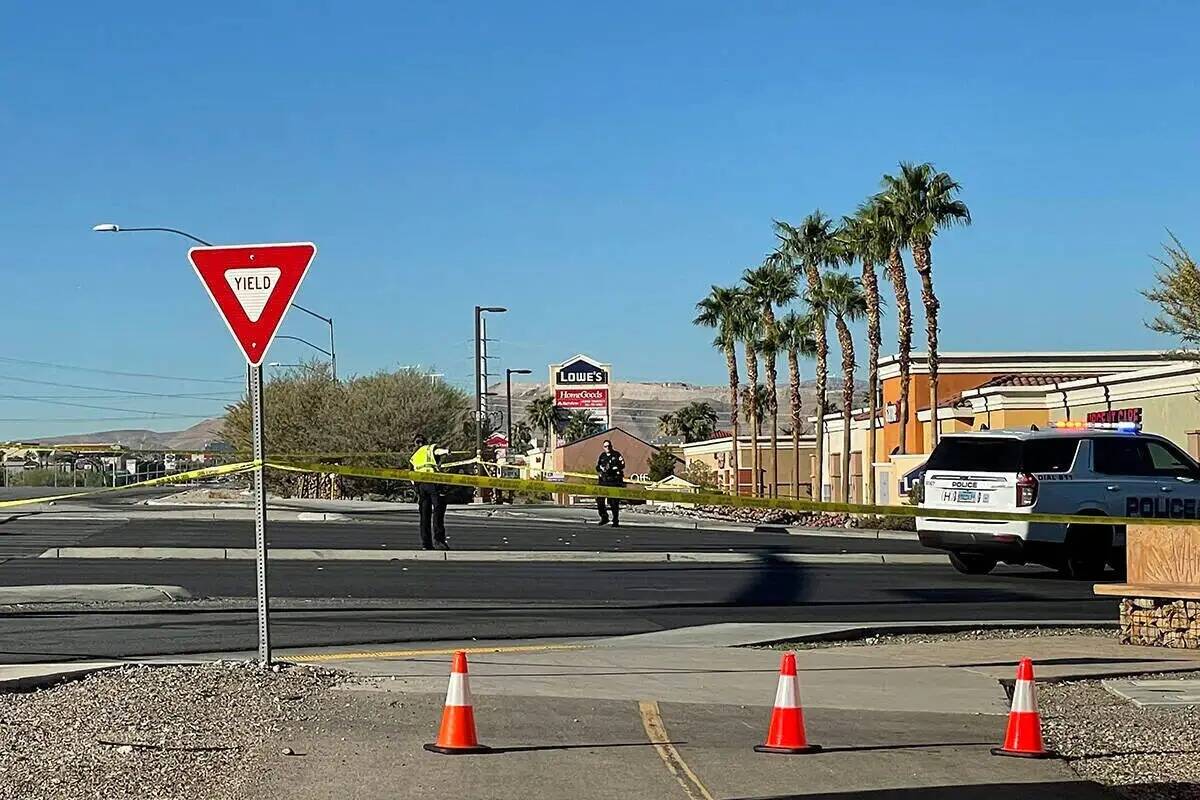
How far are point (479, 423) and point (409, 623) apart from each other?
4387 cm

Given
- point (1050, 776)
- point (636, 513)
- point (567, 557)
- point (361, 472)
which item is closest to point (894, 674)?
point (1050, 776)

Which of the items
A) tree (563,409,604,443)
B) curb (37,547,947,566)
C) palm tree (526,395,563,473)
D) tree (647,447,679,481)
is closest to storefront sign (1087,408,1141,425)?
curb (37,547,947,566)

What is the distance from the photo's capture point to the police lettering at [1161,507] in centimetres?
2164

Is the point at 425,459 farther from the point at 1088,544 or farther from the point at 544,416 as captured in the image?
the point at 544,416

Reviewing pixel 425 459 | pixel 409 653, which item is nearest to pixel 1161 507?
pixel 425 459

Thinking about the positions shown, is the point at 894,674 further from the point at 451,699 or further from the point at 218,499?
the point at 218,499

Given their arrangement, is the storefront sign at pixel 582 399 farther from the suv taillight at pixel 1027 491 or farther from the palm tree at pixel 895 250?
the suv taillight at pixel 1027 491

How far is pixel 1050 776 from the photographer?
8.64 meters

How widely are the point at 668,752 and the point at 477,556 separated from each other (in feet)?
47.6

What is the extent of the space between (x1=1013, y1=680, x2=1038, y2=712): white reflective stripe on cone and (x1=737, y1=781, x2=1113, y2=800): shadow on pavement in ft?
2.04

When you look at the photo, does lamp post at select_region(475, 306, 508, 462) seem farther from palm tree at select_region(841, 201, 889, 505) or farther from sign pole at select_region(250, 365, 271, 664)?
sign pole at select_region(250, 365, 271, 664)

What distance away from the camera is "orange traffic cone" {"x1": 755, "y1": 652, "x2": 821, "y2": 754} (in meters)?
8.81

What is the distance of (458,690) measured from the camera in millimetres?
8500

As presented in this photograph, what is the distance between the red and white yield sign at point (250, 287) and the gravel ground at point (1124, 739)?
5.73 meters
